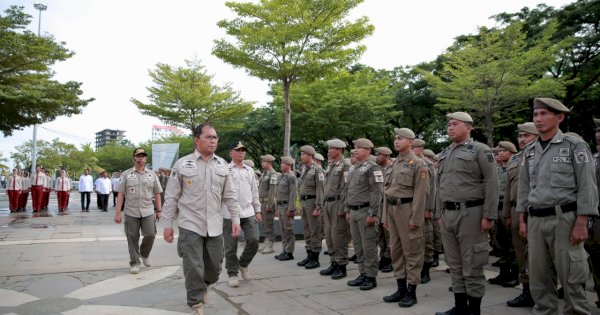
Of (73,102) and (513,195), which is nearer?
(513,195)

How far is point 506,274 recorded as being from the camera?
5.98 meters

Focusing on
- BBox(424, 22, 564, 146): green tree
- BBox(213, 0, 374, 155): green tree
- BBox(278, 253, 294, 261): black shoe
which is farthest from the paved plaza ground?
BBox(424, 22, 564, 146): green tree

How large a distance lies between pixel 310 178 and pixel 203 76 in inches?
775

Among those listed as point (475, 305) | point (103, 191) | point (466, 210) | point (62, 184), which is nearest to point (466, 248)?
point (466, 210)

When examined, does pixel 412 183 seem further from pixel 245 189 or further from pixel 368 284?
pixel 245 189

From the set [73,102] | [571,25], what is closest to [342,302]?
[73,102]

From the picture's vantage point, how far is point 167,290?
226 inches

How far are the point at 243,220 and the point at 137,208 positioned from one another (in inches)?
73.0

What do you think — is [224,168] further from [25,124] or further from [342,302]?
[25,124]

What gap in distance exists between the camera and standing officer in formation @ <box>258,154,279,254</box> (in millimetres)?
8875

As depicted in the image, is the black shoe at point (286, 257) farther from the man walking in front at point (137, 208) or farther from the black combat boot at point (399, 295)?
the black combat boot at point (399, 295)

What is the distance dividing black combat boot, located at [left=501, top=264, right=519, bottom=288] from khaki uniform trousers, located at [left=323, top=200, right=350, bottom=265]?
2.19m

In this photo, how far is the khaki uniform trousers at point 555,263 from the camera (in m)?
3.54

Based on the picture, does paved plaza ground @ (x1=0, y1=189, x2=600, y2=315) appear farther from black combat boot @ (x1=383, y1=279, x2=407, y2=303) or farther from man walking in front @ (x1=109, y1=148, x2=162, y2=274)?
man walking in front @ (x1=109, y1=148, x2=162, y2=274)
